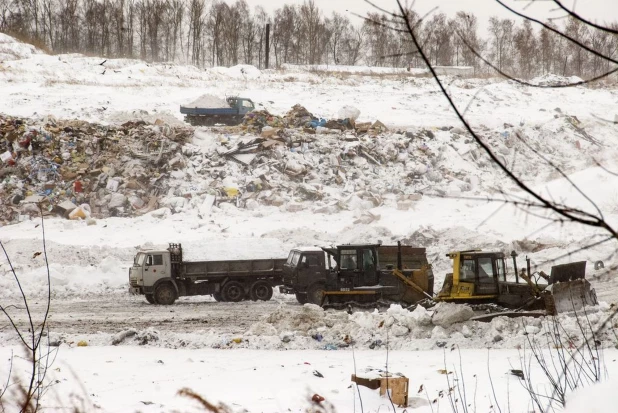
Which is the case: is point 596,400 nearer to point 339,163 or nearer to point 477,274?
point 477,274

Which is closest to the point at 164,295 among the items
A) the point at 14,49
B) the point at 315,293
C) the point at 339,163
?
the point at 315,293

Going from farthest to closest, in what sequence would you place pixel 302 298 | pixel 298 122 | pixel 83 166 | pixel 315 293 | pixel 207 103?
pixel 207 103 < pixel 298 122 < pixel 83 166 < pixel 302 298 < pixel 315 293

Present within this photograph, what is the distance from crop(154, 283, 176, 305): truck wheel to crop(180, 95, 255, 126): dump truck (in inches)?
696

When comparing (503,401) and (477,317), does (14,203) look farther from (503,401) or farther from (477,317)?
(503,401)

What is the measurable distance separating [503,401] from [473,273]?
762cm

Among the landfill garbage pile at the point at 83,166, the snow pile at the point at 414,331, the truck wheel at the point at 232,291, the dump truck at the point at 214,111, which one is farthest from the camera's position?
the dump truck at the point at 214,111

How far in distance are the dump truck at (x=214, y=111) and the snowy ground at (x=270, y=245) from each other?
1661 millimetres

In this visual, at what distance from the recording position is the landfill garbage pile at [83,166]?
28.2 m

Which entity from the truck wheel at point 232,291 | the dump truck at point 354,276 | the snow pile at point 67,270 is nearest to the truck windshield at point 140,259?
the snow pile at point 67,270

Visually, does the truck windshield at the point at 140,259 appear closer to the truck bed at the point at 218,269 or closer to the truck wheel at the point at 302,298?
the truck bed at the point at 218,269

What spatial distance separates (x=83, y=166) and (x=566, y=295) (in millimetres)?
22337

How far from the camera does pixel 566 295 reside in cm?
1424

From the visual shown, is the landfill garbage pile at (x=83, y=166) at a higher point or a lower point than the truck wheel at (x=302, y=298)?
higher

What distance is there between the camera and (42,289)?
66.9 ft
